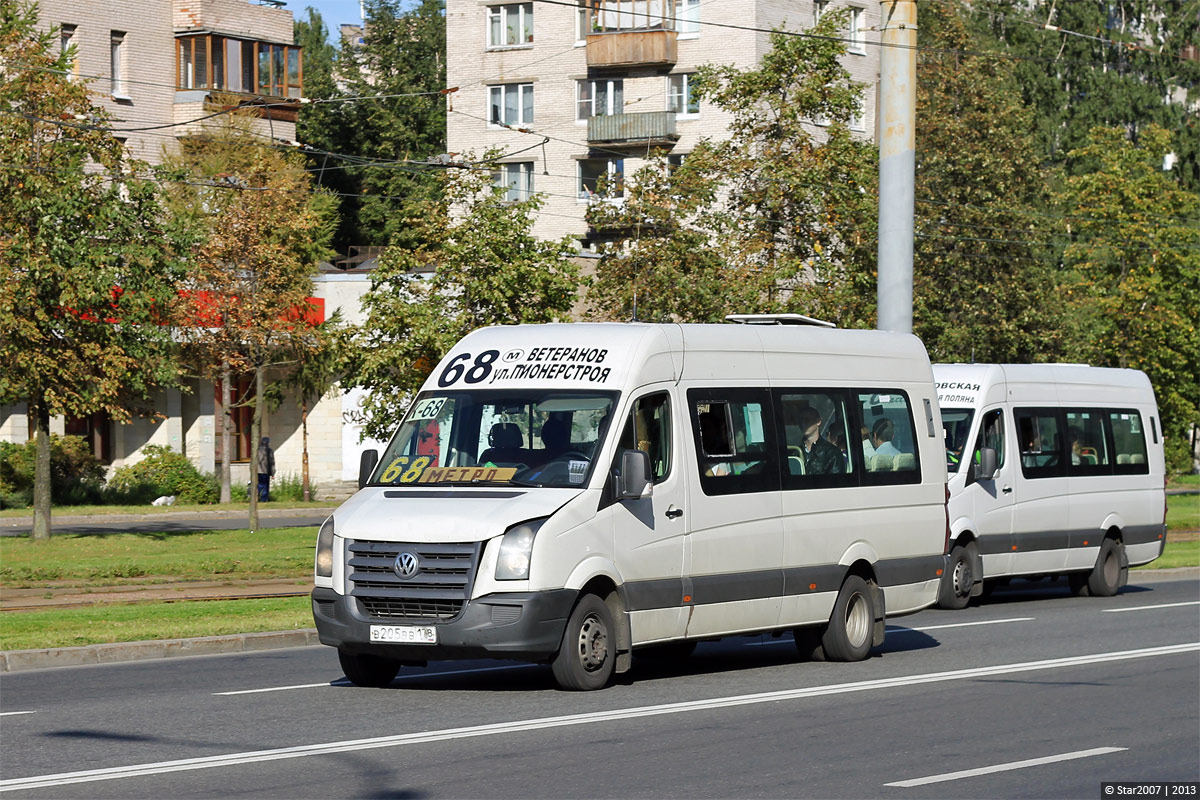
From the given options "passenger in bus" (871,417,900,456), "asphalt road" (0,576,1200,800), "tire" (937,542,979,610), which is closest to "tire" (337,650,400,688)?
"asphalt road" (0,576,1200,800)

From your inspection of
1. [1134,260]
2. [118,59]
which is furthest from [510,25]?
[1134,260]

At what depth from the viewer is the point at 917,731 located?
11.1 meters

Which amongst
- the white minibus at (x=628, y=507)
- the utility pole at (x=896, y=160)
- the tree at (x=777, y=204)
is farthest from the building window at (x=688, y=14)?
the white minibus at (x=628, y=507)

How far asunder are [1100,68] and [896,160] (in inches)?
2238

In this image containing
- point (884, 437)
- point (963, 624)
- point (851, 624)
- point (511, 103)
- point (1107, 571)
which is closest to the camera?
point (851, 624)

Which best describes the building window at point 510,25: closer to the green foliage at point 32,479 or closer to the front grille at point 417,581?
the green foliage at point 32,479

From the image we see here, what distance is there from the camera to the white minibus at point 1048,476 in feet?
71.8

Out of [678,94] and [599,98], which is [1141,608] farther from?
[599,98]

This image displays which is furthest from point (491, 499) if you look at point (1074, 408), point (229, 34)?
point (229, 34)

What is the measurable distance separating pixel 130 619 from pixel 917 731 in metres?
9.82

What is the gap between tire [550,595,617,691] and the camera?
12.3 metres

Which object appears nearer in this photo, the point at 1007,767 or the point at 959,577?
the point at 1007,767

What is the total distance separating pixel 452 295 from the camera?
94.4ft

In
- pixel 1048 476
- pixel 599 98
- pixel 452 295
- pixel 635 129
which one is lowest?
pixel 1048 476
